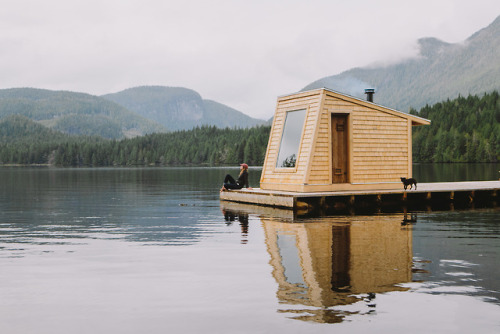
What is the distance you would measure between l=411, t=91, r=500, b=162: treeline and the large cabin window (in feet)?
461

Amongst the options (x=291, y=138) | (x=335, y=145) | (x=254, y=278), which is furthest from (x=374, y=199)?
(x=254, y=278)

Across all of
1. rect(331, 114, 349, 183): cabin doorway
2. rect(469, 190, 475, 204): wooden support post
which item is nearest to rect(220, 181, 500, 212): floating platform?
rect(469, 190, 475, 204): wooden support post

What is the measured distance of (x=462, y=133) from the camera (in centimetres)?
17375

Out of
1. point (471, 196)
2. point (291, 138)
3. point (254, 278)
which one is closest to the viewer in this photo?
point (254, 278)

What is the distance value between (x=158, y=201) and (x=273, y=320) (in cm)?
2760

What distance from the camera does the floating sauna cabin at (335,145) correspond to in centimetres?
2834

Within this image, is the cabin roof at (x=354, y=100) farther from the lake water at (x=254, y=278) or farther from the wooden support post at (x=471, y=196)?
the lake water at (x=254, y=278)

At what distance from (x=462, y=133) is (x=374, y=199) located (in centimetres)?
15793

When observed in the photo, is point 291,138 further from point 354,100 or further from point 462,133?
point 462,133

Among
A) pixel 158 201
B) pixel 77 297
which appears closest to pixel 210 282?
pixel 77 297

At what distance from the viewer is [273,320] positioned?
846 centimetres

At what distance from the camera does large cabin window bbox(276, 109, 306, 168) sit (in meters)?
29.4

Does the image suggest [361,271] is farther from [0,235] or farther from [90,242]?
[0,235]

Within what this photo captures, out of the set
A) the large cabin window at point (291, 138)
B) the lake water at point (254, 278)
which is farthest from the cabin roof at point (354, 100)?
the lake water at point (254, 278)
